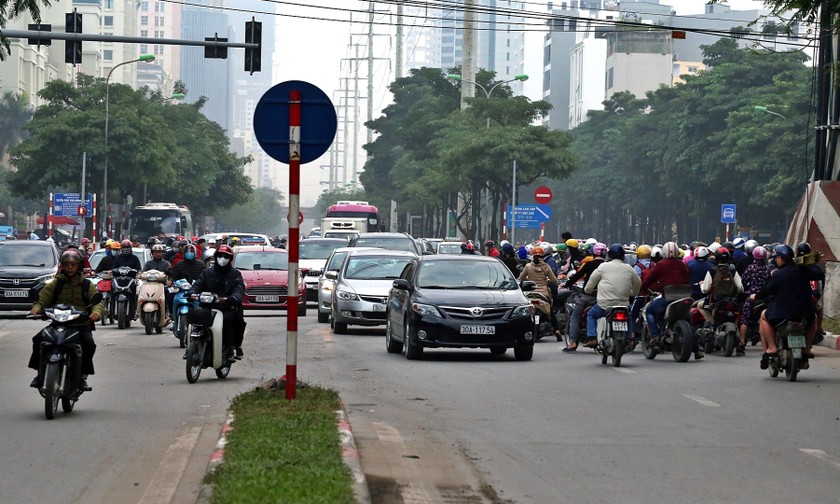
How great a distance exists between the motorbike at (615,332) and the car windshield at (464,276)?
1.82 meters

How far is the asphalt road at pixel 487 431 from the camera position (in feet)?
29.6

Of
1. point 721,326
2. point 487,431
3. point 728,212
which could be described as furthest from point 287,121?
point 728,212

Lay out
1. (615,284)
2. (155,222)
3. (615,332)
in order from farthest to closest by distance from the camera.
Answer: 1. (155,222)
2. (615,284)
3. (615,332)

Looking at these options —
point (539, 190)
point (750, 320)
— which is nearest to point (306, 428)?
point (750, 320)

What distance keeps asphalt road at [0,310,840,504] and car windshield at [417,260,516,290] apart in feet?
3.65

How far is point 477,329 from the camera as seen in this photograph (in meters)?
19.4

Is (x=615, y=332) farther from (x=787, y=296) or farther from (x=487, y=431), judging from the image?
(x=487, y=431)

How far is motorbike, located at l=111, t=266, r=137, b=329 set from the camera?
2731 cm

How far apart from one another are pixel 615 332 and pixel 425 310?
2480mm

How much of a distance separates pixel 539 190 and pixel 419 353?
32415 millimetres

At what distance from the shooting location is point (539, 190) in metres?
51.8

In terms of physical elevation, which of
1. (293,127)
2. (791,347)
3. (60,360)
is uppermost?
(293,127)

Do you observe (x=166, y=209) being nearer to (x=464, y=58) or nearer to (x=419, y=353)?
(x=464, y=58)

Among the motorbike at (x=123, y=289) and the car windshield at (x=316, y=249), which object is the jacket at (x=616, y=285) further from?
the car windshield at (x=316, y=249)
